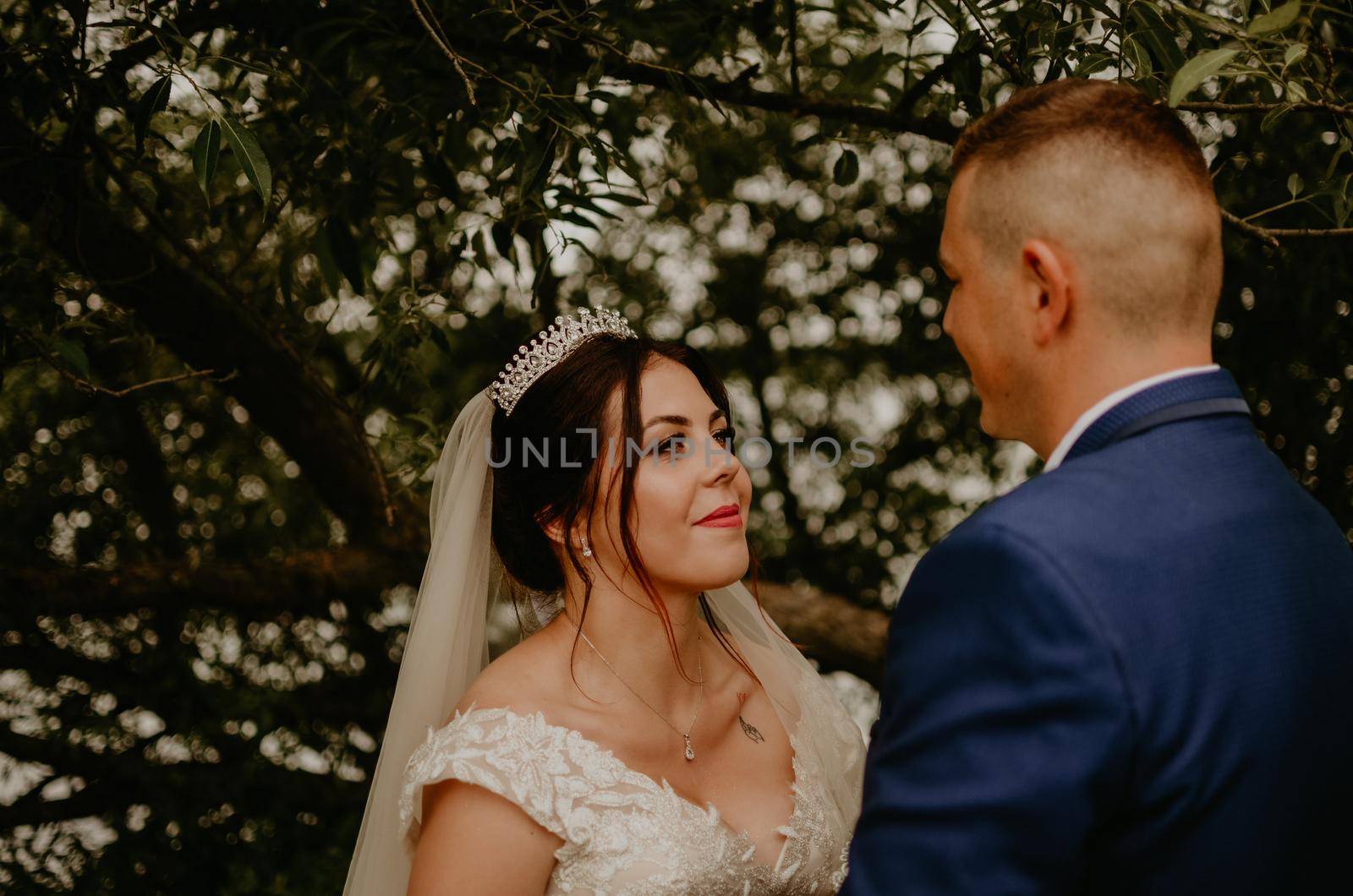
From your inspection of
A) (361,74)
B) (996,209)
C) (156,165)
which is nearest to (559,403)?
(361,74)

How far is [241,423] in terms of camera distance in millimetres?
4516

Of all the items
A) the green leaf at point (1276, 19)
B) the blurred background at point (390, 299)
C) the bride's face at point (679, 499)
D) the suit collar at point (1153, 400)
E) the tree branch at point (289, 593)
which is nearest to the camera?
the suit collar at point (1153, 400)

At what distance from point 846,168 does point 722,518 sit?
1.04m

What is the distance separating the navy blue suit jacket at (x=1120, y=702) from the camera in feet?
3.84

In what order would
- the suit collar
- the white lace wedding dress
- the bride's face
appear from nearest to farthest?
the suit collar < the white lace wedding dress < the bride's face

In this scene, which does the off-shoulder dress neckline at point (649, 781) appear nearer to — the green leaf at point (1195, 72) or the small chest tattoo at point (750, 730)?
the small chest tattoo at point (750, 730)

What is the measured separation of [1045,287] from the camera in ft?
4.47

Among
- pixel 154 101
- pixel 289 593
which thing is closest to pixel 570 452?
pixel 154 101

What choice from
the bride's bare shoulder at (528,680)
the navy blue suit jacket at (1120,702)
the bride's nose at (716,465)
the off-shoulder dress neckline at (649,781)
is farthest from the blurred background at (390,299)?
the off-shoulder dress neckline at (649,781)

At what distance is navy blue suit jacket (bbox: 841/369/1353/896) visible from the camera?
117cm

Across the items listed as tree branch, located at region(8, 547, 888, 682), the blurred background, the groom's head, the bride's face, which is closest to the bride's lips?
the bride's face

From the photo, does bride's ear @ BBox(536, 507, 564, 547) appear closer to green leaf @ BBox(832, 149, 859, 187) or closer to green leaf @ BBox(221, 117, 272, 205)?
green leaf @ BBox(221, 117, 272, 205)

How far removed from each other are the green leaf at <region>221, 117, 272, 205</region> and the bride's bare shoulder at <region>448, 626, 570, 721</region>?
1.06 metres

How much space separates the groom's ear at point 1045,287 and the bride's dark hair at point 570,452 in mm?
1161
